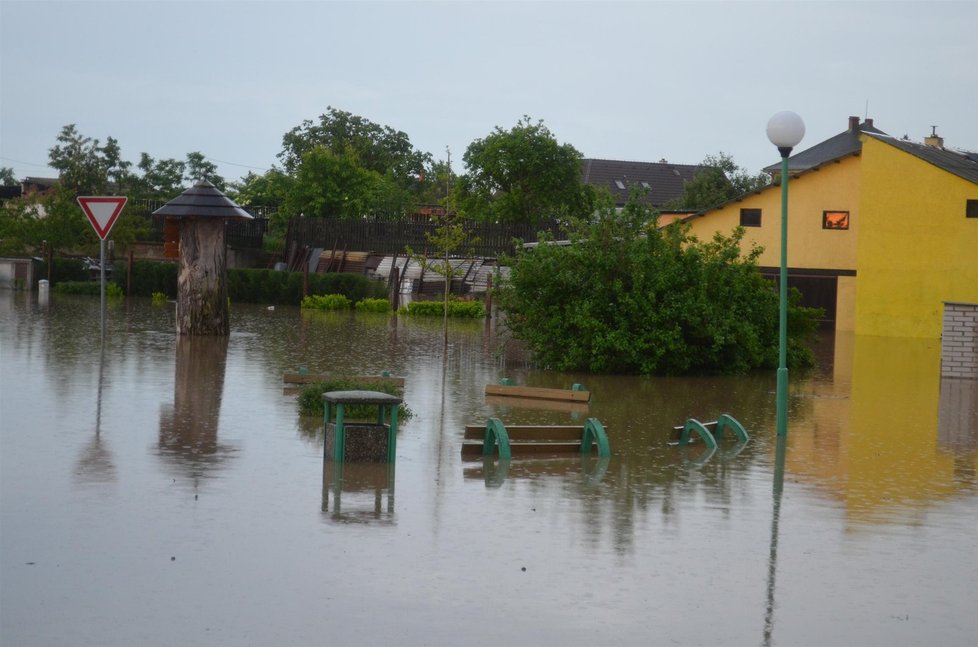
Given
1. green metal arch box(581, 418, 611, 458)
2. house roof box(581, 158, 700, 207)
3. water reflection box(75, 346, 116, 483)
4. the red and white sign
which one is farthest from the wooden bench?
house roof box(581, 158, 700, 207)

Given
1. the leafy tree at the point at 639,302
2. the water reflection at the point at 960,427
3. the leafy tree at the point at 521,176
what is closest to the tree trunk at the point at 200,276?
the leafy tree at the point at 639,302

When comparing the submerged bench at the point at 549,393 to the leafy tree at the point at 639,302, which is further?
the leafy tree at the point at 639,302

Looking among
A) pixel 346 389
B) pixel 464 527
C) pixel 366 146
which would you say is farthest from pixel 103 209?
pixel 366 146

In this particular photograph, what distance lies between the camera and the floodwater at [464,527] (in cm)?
689

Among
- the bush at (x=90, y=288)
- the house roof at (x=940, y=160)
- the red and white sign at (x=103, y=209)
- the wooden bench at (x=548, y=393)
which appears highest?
the house roof at (x=940, y=160)

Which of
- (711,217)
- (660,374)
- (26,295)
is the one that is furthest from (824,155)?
(660,374)

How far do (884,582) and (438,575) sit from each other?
2852 mm

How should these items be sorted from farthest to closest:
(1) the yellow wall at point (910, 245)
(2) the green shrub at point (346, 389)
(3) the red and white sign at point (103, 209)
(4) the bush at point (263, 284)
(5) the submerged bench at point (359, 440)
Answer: (4) the bush at point (263, 284), (1) the yellow wall at point (910, 245), (3) the red and white sign at point (103, 209), (2) the green shrub at point (346, 389), (5) the submerged bench at point (359, 440)

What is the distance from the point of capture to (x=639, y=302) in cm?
2123

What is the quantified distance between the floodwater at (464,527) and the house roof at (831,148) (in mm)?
50595

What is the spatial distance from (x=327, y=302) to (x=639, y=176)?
59.4m

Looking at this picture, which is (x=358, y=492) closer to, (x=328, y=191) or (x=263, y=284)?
(x=263, y=284)

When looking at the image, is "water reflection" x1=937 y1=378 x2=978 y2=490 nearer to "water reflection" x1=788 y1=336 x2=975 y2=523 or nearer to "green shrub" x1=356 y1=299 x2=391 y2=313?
"water reflection" x1=788 y1=336 x2=975 y2=523

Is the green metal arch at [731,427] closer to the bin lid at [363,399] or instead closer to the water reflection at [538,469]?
the water reflection at [538,469]
